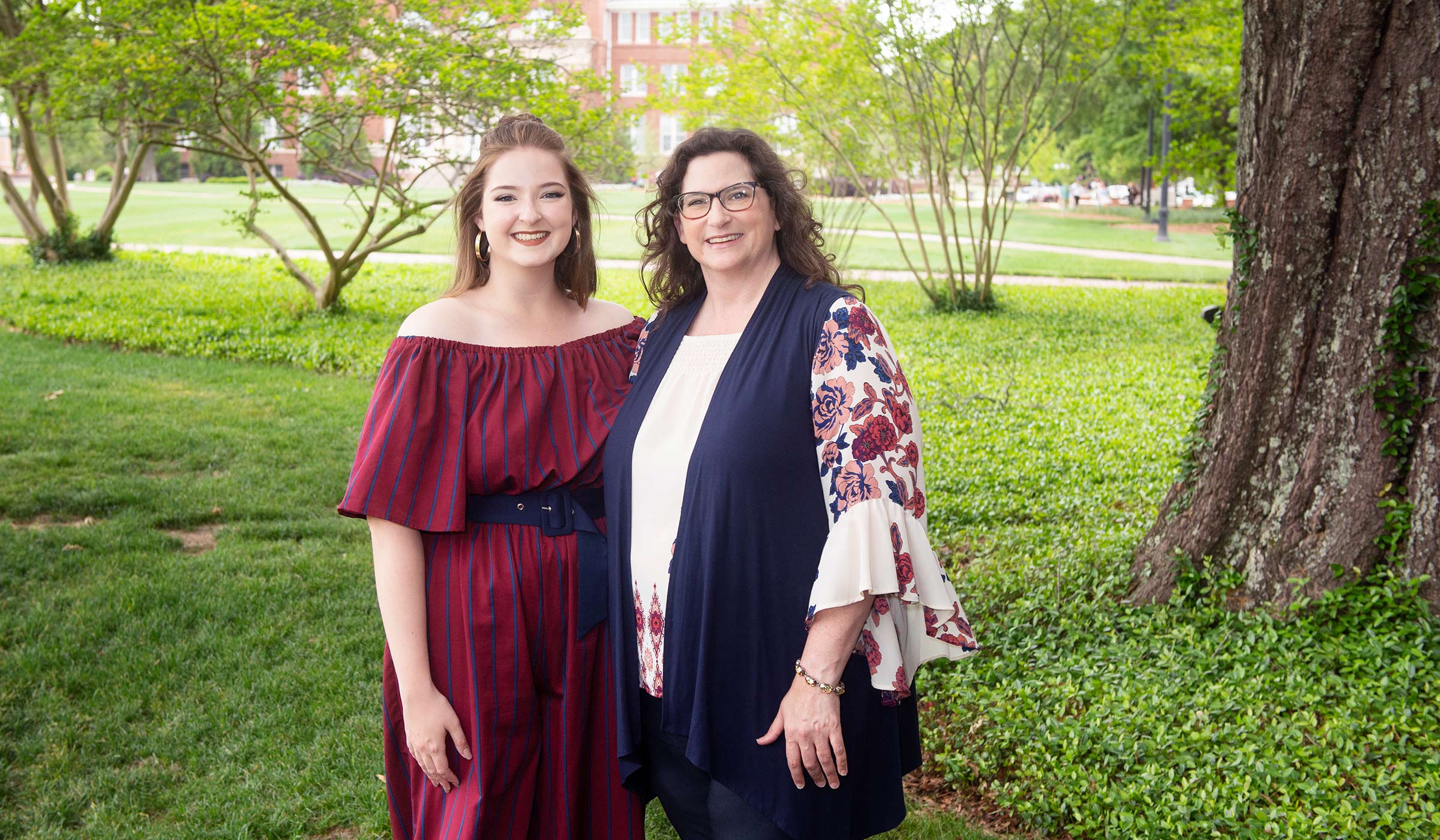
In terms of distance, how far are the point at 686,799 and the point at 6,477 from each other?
601cm

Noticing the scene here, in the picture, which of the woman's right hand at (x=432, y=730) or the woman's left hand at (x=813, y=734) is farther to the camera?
the woman's right hand at (x=432, y=730)

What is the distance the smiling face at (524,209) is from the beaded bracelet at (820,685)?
40.8 inches

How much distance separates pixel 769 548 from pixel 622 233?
84.9ft

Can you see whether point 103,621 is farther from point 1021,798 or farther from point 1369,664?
point 1369,664

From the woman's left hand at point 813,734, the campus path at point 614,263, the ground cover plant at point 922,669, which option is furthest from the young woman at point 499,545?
the campus path at point 614,263

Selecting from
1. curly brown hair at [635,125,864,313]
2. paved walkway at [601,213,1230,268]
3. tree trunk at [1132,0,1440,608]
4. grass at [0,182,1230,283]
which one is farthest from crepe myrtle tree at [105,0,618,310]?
curly brown hair at [635,125,864,313]

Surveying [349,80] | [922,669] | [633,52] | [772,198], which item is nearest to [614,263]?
[349,80]

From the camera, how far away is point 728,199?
2203mm

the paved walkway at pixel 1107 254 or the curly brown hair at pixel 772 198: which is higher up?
the paved walkway at pixel 1107 254

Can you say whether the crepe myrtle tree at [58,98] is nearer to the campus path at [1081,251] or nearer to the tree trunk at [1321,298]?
the campus path at [1081,251]

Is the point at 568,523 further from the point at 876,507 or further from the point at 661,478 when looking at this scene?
the point at 876,507

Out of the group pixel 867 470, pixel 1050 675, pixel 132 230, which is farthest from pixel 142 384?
pixel 132 230

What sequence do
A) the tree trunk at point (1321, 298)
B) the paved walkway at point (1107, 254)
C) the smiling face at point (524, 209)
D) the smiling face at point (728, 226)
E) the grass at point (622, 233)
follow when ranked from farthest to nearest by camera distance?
the paved walkway at point (1107, 254)
the grass at point (622, 233)
the tree trunk at point (1321, 298)
the smiling face at point (524, 209)
the smiling face at point (728, 226)

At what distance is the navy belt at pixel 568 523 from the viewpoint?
2250mm
